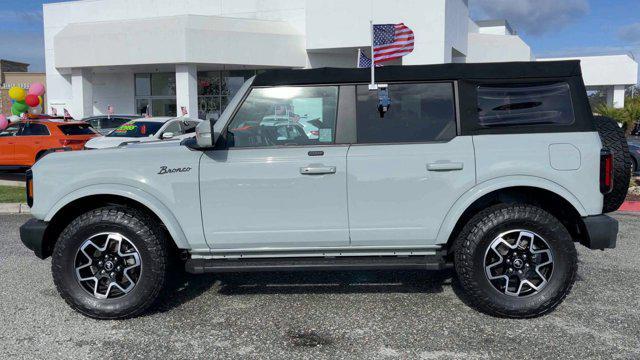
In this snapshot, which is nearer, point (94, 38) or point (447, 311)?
point (447, 311)

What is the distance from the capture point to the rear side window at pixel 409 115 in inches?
165

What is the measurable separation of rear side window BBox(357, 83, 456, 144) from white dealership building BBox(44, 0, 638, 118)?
18800mm

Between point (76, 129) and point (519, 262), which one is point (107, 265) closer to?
point (519, 262)

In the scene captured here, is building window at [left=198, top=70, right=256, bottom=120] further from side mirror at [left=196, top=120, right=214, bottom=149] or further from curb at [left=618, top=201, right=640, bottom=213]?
side mirror at [left=196, top=120, right=214, bottom=149]

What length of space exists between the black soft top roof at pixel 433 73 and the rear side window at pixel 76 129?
1209 centimetres

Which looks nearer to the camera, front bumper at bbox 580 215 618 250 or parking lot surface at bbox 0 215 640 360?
parking lot surface at bbox 0 215 640 360

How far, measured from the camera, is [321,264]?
415cm

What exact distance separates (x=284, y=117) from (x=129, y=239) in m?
1.55

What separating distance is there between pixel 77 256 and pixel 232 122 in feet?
5.33

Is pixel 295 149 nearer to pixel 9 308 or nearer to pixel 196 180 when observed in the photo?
pixel 196 180

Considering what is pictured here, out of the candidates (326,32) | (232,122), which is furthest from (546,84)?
(326,32)

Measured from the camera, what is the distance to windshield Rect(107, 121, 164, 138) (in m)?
13.9

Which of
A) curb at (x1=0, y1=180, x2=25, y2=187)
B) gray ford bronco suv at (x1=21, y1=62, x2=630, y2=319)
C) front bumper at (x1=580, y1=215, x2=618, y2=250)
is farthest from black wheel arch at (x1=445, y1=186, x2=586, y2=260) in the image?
curb at (x1=0, y1=180, x2=25, y2=187)

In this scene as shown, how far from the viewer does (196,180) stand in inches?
163
